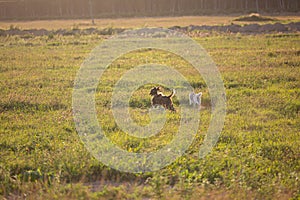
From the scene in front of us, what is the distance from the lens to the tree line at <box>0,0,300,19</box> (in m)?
70.0

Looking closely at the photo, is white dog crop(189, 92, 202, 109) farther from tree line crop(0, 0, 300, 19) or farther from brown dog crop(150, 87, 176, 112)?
tree line crop(0, 0, 300, 19)

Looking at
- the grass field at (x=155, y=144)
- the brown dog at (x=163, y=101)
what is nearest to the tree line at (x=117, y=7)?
the grass field at (x=155, y=144)

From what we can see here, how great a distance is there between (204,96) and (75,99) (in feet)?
11.8

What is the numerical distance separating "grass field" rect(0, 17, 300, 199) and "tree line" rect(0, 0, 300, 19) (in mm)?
57380

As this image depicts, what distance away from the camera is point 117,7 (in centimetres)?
7894

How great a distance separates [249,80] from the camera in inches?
503

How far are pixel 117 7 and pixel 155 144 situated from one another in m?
74.4

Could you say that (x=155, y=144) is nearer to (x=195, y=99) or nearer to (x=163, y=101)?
(x=163, y=101)

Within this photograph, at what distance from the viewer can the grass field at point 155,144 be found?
223 inches

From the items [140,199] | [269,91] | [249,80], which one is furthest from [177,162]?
[249,80]

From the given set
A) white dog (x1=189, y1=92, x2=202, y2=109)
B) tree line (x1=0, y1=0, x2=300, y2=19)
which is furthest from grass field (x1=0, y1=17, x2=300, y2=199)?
tree line (x1=0, y1=0, x2=300, y2=19)

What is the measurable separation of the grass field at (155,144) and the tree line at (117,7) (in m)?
57.4

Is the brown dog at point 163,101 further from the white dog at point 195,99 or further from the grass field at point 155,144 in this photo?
the white dog at point 195,99

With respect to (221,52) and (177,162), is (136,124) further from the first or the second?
(221,52)
